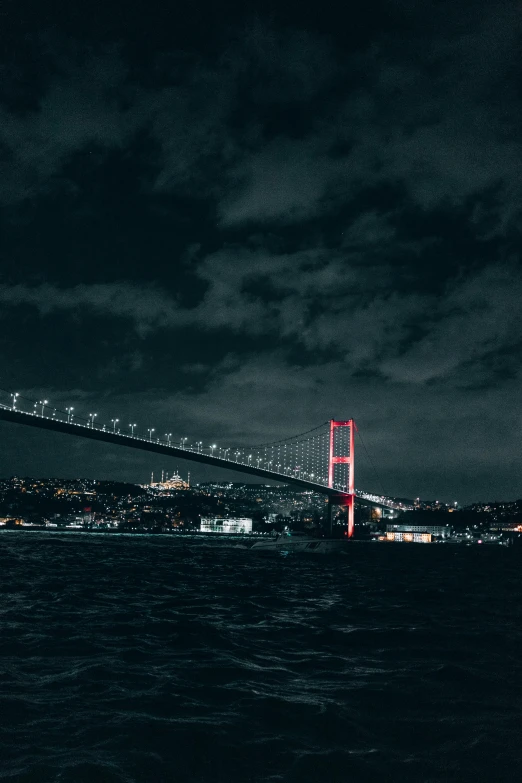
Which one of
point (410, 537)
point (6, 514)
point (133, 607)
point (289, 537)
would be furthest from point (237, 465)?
point (6, 514)

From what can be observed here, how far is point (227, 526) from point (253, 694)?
393ft

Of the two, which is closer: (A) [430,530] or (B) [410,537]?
(B) [410,537]

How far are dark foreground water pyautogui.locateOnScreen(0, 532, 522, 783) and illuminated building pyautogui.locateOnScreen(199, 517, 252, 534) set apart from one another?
107753mm

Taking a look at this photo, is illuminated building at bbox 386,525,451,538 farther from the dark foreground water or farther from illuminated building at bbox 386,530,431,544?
the dark foreground water

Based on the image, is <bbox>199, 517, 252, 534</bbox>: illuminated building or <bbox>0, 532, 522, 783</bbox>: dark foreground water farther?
<bbox>199, 517, 252, 534</bbox>: illuminated building

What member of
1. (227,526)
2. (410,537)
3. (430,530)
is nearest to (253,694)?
(227,526)

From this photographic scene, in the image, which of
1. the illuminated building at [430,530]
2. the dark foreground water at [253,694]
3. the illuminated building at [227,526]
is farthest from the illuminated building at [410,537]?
the dark foreground water at [253,694]

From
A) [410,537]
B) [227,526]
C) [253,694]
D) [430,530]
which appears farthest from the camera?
[430,530]

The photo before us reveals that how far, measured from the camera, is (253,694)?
24.5ft

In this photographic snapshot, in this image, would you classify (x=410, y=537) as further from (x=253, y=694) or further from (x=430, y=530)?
(x=253, y=694)

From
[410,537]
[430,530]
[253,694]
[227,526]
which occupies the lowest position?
[410,537]

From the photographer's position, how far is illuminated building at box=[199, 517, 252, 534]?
121750 millimetres

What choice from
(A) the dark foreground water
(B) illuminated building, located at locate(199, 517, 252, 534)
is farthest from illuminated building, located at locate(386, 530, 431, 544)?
(A) the dark foreground water

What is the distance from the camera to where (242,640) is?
37.4ft
